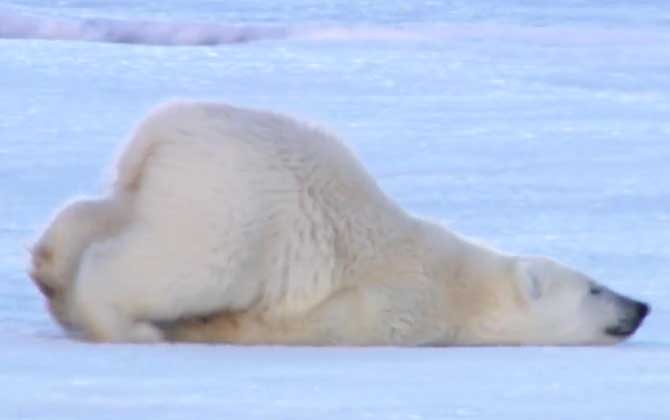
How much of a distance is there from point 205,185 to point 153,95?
4.96 meters

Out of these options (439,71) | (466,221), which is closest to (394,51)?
(439,71)

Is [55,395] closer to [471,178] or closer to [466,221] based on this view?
[466,221]

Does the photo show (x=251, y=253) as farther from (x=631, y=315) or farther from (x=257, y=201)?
(x=631, y=315)

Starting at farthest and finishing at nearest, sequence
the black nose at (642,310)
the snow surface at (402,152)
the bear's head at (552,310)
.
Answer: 1. the bear's head at (552,310)
2. the black nose at (642,310)
3. the snow surface at (402,152)

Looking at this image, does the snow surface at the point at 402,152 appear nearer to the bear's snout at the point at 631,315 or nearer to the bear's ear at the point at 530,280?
the bear's snout at the point at 631,315

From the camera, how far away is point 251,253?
4891mm

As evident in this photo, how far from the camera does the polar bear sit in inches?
191

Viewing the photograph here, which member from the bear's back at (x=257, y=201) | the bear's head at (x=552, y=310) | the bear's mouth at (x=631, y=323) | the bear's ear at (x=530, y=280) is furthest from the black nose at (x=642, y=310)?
the bear's back at (x=257, y=201)

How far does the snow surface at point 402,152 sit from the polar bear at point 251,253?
0.61ft

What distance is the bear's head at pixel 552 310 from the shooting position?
17.5 ft

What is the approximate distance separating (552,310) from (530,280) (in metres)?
0.10

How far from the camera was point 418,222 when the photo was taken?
17.3ft

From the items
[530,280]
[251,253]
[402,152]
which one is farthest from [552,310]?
[402,152]

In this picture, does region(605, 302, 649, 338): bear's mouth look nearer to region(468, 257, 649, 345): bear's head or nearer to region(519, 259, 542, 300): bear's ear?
region(468, 257, 649, 345): bear's head
